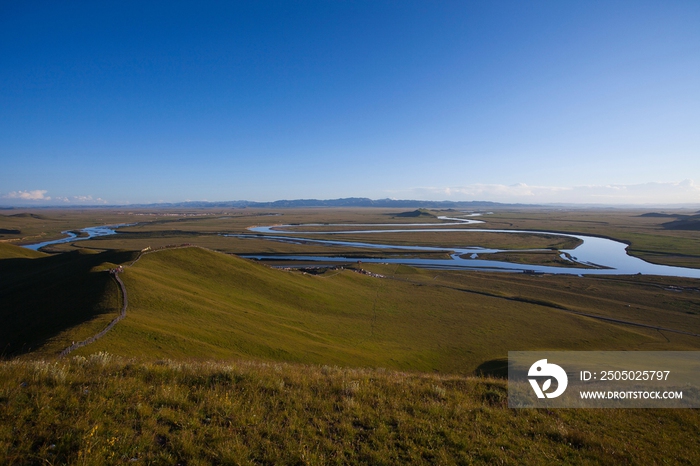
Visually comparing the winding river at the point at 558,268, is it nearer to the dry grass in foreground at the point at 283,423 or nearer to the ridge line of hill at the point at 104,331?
the ridge line of hill at the point at 104,331

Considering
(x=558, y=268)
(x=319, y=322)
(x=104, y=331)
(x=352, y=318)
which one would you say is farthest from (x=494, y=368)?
(x=558, y=268)

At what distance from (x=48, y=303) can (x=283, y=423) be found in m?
31.1

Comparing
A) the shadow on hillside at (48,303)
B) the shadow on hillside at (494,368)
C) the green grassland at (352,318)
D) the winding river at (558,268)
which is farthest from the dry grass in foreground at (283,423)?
the winding river at (558,268)

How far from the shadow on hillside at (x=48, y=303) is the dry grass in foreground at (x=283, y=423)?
13.4m

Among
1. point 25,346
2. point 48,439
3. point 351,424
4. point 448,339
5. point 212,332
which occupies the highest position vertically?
point 48,439

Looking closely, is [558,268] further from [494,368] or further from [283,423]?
[283,423]

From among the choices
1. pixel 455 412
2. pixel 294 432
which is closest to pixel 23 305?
pixel 294 432

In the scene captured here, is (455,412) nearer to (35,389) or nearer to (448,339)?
(35,389)

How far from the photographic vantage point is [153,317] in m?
25.3

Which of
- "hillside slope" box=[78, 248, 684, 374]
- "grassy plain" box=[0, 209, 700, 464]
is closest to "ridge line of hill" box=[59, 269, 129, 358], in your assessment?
"hillside slope" box=[78, 248, 684, 374]

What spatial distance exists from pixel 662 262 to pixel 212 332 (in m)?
116

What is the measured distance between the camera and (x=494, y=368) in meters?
28.8

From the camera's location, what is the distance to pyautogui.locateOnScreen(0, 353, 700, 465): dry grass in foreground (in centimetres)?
730

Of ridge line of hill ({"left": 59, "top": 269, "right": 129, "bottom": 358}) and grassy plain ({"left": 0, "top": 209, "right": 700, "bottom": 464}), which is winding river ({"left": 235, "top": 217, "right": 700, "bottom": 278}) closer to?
grassy plain ({"left": 0, "top": 209, "right": 700, "bottom": 464})
